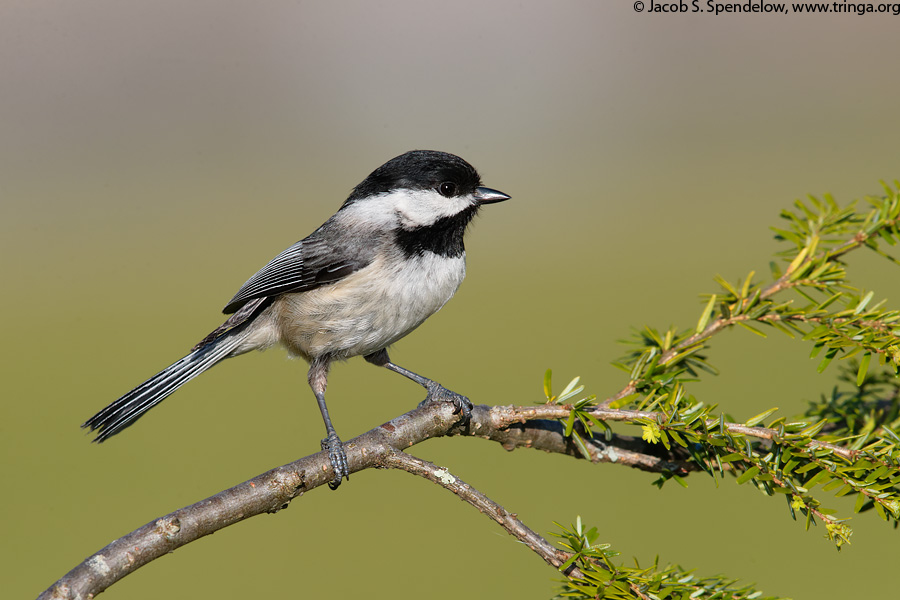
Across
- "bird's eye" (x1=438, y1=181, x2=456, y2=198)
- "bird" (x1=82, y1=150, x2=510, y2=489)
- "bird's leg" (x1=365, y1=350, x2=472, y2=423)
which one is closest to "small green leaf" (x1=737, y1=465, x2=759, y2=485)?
"bird's leg" (x1=365, y1=350, x2=472, y2=423)

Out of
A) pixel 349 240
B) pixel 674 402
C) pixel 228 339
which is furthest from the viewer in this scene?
pixel 228 339

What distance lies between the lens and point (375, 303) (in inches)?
113

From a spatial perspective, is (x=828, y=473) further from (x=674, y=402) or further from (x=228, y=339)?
(x=228, y=339)

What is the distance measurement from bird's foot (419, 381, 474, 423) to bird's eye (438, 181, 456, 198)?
2.87ft

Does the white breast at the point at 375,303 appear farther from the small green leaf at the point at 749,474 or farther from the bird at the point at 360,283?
the small green leaf at the point at 749,474

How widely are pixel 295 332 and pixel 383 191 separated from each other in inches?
29.5

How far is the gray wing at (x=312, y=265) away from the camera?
2.97m

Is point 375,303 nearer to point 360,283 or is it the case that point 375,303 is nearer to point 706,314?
point 360,283

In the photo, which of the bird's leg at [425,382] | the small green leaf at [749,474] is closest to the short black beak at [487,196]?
the bird's leg at [425,382]

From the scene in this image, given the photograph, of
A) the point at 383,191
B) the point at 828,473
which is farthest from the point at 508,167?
the point at 828,473

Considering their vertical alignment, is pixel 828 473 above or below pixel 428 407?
below

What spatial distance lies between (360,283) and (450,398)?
2.01ft

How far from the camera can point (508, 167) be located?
25250 mm

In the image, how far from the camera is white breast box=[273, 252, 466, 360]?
9.40 feet
